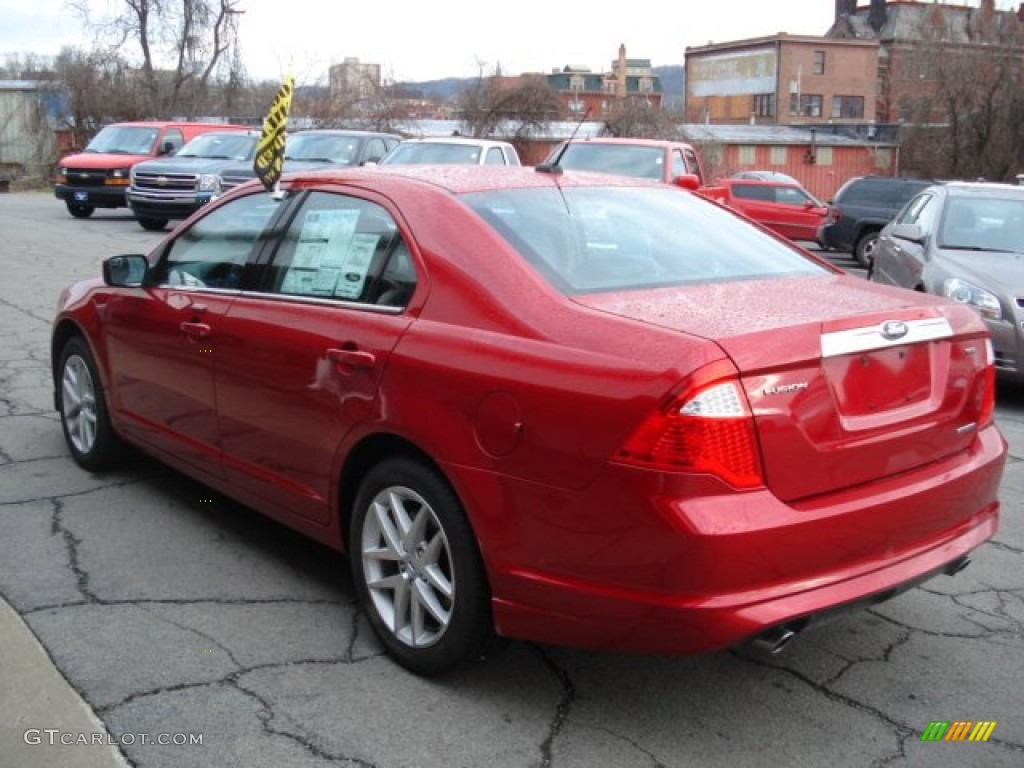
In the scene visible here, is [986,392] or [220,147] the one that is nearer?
[986,392]

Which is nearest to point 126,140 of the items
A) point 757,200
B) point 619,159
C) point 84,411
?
point 757,200

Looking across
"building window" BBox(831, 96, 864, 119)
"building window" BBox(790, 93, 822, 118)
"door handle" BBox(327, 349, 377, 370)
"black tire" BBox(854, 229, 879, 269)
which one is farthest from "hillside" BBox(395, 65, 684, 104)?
"building window" BBox(831, 96, 864, 119)

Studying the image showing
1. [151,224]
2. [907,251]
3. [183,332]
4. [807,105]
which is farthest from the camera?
[807,105]

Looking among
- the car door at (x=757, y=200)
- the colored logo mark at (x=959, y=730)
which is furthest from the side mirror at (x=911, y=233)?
the car door at (x=757, y=200)

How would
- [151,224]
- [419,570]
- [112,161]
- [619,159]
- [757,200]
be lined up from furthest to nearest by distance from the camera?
[757,200]
[112,161]
[151,224]
[619,159]
[419,570]

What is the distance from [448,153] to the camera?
15789mm

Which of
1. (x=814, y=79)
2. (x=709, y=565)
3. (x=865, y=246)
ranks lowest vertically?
(x=865, y=246)

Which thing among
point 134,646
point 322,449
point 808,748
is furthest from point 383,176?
point 808,748

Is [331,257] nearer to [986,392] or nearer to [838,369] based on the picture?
[838,369]

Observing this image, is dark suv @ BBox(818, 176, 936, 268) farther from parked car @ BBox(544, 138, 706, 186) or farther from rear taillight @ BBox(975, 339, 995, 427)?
rear taillight @ BBox(975, 339, 995, 427)

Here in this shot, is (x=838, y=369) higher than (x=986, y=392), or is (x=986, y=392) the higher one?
(x=838, y=369)

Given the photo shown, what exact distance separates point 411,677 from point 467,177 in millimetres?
1811

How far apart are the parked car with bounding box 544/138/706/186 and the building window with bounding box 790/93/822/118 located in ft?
232

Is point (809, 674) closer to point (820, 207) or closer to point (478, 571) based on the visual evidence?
point (478, 571)
